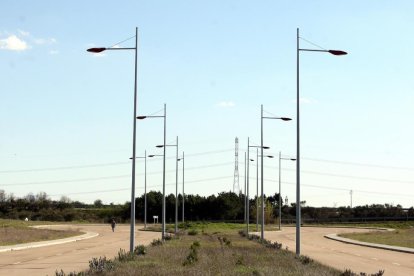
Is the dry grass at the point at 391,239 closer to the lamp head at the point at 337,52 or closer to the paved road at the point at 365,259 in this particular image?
the paved road at the point at 365,259

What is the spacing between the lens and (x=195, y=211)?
132m

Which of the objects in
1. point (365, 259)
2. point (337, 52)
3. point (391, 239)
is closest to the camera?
point (337, 52)

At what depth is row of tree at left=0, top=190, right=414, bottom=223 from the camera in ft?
413

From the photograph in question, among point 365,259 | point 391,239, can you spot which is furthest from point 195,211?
point 365,259

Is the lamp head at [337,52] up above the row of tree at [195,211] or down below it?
above

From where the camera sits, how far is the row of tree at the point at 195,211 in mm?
126000

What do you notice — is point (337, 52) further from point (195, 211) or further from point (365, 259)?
point (195, 211)

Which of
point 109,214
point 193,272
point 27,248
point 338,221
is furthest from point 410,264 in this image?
point 109,214

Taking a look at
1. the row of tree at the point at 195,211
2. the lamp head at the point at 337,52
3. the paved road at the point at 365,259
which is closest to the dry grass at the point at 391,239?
the paved road at the point at 365,259

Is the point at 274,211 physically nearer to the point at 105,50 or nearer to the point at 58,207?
the point at 58,207

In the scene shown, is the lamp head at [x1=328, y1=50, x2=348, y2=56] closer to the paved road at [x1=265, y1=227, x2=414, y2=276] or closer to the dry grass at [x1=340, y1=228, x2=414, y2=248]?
the paved road at [x1=265, y1=227, x2=414, y2=276]

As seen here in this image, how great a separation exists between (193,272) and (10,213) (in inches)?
4930

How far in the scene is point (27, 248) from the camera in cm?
4256

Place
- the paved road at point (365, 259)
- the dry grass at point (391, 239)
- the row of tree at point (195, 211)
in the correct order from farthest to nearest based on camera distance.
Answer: the row of tree at point (195, 211)
the dry grass at point (391, 239)
the paved road at point (365, 259)
